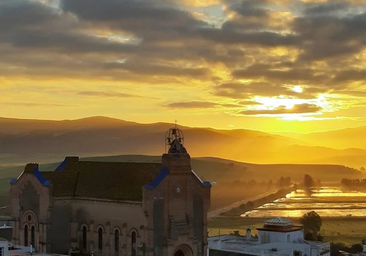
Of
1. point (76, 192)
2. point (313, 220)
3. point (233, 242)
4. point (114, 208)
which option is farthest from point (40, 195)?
point (313, 220)

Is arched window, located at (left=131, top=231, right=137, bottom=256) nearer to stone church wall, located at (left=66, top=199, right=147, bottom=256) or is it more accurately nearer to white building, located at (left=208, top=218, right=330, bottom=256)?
stone church wall, located at (left=66, top=199, right=147, bottom=256)

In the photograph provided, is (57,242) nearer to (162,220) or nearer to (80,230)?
(80,230)

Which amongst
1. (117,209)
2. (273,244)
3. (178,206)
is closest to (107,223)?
(117,209)

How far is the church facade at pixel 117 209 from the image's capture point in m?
60.7

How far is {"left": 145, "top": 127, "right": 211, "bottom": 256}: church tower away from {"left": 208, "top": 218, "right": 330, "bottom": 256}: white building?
12.7 meters

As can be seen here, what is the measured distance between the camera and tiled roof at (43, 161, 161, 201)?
62906mm

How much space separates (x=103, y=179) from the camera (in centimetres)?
6631

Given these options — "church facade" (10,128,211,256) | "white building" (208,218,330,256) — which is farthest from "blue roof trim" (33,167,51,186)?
"white building" (208,218,330,256)

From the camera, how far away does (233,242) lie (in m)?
79.7

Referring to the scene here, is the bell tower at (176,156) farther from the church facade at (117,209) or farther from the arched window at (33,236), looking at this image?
the arched window at (33,236)

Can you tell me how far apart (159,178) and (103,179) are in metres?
7.81

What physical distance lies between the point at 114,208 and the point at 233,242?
21.7 meters

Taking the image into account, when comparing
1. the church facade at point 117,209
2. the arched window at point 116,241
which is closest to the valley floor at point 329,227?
the church facade at point 117,209

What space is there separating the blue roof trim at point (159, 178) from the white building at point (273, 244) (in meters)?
18.1
